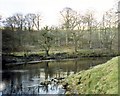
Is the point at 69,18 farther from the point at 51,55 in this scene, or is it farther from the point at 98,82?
the point at 98,82

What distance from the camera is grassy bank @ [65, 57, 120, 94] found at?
18531mm

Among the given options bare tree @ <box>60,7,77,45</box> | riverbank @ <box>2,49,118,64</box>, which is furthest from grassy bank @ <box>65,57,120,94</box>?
bare tree @ <box>60,7,77,45</box>

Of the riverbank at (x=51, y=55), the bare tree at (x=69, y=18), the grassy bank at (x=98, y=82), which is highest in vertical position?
the bare tree at (x=69, y=18)

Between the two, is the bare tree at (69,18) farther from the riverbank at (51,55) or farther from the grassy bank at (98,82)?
the grassy bank at (98,82)

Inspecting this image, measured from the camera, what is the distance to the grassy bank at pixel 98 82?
60.8 feet

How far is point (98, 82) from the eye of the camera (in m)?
20.5

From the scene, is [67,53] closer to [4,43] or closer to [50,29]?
[50,29]

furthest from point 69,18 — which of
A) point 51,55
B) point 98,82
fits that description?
point 98,82

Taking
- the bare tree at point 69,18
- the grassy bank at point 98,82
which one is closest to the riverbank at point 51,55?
the bare tree at point 69,18

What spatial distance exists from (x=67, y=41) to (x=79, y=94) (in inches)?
2050

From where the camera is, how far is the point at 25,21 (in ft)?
245

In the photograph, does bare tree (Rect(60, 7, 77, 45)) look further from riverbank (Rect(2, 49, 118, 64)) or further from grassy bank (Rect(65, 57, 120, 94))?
grassy bank (Rect(65, 57, 120, 94))

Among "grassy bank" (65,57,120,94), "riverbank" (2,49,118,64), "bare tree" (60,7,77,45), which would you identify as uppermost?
"bare tree" (60,7,77,45)

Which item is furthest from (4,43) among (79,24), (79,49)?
(79,24)
